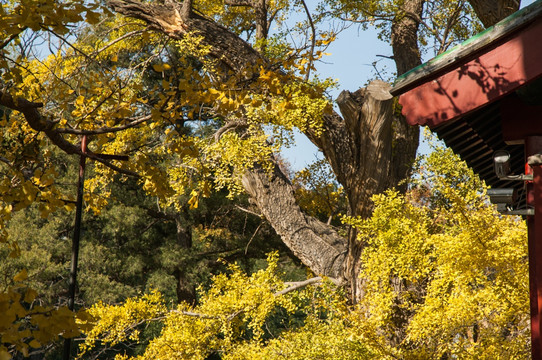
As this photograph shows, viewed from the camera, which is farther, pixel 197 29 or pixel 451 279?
pixel 197 29

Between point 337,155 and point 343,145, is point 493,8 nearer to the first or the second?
point 343,145

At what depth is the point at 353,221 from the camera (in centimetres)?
748

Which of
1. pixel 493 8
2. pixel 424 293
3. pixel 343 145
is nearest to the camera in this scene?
pixel 493 8

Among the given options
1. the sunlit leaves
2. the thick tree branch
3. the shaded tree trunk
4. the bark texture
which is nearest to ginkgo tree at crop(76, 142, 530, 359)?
the sunlit leaves

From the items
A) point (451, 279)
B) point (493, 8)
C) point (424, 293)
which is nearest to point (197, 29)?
point (493, 8)

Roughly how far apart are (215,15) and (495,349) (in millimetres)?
9185

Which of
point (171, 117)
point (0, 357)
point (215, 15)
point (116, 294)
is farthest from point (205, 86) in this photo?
point (116, 294)

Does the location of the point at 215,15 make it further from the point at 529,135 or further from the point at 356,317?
the point at 529,135

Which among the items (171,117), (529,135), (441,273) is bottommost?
(441,273)

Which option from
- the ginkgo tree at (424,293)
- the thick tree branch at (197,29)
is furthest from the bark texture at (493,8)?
the thick tree branch at (197,29)

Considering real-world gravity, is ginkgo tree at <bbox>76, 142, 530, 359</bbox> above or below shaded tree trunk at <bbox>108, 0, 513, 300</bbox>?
below

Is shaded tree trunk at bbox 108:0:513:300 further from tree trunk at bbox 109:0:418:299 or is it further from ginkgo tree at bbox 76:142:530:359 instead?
ginkgo tree at bbox 76:142:530:359

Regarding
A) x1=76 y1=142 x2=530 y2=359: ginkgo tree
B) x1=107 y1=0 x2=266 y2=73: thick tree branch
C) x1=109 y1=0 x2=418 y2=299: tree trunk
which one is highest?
x1=107 y1=0 x2=266 y2=73: thick tree branch

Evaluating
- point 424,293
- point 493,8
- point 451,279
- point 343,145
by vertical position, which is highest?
point 493,8
